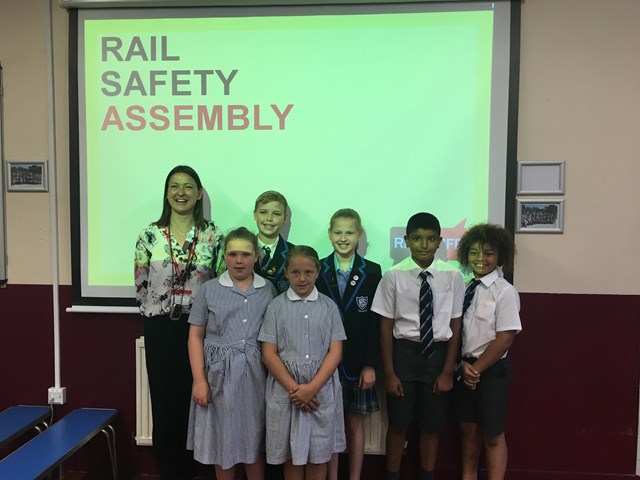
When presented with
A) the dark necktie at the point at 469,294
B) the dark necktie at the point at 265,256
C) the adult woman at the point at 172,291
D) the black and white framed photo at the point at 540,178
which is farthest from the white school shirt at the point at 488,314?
the adult woman at the point at 172,291

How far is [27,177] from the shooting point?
7.61 ft

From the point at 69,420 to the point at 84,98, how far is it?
1.77 meters

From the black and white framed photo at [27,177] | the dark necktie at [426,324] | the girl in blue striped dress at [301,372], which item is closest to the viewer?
the girl in blue striped dress at [301,372]

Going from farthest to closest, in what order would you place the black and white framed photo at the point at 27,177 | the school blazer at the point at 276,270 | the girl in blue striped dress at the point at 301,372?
1. the black and white framed photo at the point at 27,177
2. the school blazer at the point at 276,270
3. the girl in blue striped dress at the point at 301,372

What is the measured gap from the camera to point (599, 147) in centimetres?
212

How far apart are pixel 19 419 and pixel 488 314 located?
251 cm

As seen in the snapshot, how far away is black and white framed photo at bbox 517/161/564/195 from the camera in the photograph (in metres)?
2.13

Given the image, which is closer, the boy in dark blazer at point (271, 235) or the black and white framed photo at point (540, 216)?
the boy in dark blazer at point (271, 235)

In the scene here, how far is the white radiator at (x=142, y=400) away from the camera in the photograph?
2.20 metres

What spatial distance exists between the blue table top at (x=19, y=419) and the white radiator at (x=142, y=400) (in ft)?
1.79

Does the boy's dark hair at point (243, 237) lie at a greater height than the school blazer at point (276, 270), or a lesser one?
greater

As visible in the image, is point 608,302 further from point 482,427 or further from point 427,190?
point 427,190

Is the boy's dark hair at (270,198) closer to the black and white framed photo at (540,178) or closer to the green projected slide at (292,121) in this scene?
the green projected slide at (292,121)

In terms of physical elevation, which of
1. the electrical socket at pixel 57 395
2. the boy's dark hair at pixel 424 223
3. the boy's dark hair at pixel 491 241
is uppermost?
the boy's dark hair at pixel 424 223
